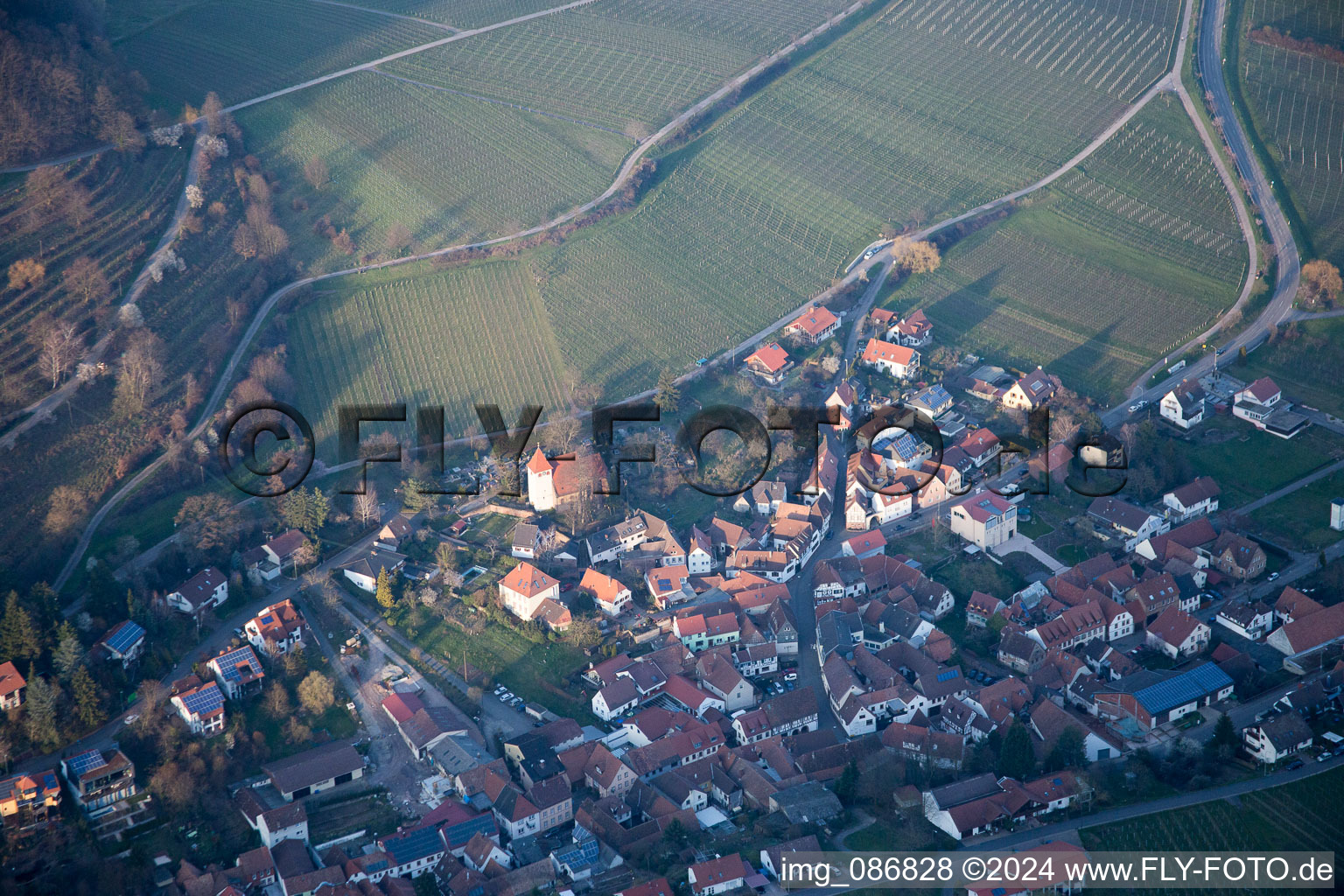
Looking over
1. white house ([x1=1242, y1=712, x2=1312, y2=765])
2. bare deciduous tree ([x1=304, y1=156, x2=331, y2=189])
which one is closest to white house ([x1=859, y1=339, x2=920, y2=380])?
white house ([x1=1242, y1=712, x2=1312, y2=765])

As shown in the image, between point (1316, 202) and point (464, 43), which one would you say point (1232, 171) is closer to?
point (1316, 202)

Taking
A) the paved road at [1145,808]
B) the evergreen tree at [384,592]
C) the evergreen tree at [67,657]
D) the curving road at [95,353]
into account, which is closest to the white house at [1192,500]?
the paved road at [1145,808]

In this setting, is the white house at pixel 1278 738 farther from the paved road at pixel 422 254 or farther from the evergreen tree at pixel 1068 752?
the paved road at pixel 422 254

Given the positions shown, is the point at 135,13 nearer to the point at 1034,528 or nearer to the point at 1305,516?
the point at 1034,528

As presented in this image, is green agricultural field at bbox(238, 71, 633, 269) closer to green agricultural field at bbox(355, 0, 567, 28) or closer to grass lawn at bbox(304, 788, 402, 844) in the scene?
green agricultural field at bbox(355, 0, 567, 28)

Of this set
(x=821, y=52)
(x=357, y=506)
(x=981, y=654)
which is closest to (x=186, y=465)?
(x=357, y=506)
